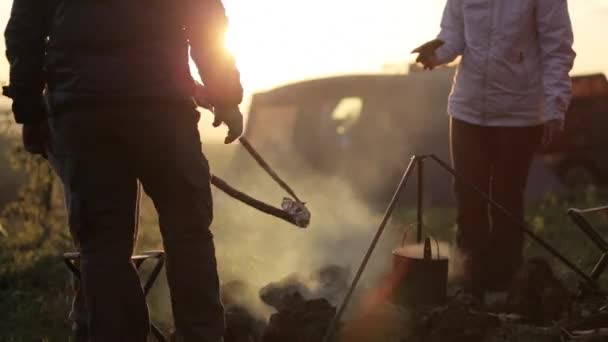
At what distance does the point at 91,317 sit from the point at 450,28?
119 inches

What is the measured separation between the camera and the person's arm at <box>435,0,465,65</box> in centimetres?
499

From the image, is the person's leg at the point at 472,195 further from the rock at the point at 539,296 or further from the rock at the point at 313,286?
the rock at the point at 313,286

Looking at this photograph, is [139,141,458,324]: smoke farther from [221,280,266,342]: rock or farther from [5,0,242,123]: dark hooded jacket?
[5,0,242,123]: dark hooded jacket

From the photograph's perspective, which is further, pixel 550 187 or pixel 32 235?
pixel 550 187

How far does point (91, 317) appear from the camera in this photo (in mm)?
3012

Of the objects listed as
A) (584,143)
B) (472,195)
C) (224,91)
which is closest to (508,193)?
(472,195)

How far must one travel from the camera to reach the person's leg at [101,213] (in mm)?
2904

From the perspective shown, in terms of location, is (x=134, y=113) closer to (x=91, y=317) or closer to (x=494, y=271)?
(x=91, y=317)

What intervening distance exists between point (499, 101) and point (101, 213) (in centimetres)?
270

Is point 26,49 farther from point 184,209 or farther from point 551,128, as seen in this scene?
point 551,128

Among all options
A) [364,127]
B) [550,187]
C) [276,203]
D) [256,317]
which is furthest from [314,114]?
[256,317]

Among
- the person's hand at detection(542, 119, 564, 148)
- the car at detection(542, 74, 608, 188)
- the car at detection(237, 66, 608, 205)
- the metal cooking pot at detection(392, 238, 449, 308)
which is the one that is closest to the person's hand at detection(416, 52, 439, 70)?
the person's hand at detection(542, 119, 564, 148)

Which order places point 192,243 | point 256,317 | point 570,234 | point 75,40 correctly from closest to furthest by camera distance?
point 75,40 < point 192,243 < point 256,317 < point 570,234

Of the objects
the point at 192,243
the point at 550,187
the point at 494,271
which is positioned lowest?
the point at 550,187
